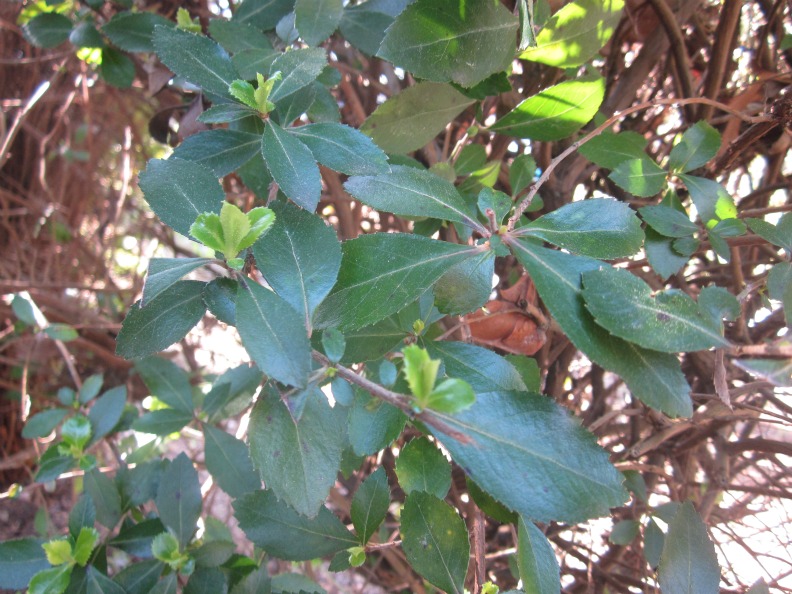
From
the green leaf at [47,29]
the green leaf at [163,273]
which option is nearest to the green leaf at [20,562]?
the green leaf at [163,273]

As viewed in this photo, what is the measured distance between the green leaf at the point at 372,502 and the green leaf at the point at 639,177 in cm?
47

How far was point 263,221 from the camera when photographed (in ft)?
1.69

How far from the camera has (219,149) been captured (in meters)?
0.66

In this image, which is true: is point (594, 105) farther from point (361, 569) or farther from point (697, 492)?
point (361, 569)

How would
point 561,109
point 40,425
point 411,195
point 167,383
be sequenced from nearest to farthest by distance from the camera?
point 411,195, point 561,109, point 167,383, point 40,425

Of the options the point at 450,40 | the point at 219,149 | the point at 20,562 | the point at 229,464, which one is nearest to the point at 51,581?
the point at 20,562

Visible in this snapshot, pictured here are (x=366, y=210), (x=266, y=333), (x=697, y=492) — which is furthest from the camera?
(x=366, y=210)

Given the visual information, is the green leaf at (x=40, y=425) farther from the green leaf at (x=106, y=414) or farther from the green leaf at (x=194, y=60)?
the green leaf at (x=194, y=60)

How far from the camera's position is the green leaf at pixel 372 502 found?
707 mm

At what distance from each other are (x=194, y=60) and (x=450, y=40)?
28 cm

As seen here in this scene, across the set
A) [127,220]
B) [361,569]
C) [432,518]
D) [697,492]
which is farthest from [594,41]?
[127,220]

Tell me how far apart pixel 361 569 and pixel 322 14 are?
4.44 feet

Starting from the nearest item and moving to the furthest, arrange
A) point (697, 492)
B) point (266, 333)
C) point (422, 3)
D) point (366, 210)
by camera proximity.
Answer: point (266, 333)
point (422, 3)
point (697, 492)
point (366, 210)

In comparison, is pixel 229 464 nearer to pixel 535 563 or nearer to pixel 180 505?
pixel 180 505
